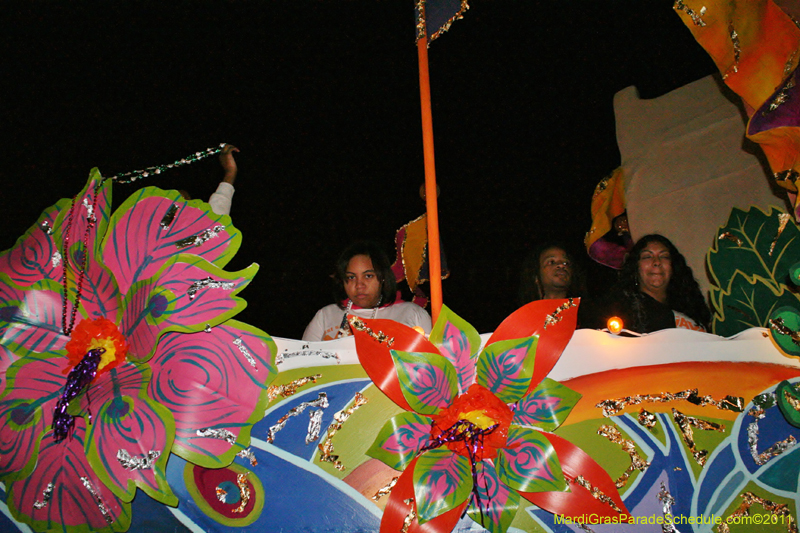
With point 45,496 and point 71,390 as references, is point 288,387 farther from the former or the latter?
point 45,496

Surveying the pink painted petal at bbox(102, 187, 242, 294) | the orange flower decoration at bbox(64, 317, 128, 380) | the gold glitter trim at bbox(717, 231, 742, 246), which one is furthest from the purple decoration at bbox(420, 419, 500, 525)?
the gold glitter trim at bbox(717, 231, 742, 246)

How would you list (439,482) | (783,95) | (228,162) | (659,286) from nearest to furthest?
(439,482) → (783,95) → (228,162) → (659,286)

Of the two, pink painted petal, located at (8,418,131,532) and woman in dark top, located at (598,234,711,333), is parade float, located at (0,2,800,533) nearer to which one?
pink painted petal, located at (8,418,131,532)

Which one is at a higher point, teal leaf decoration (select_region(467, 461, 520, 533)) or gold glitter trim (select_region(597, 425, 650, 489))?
gold glitter trim (select_region(597, 425, 650, 489))

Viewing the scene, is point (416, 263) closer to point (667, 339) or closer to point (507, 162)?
point (507, 162)

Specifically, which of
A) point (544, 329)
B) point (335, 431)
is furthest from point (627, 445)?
point (335, 431)

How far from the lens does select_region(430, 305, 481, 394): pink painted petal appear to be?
1.13 meters

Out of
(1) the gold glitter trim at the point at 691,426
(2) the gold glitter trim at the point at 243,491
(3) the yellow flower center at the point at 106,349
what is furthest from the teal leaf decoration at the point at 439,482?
(3) the yellow flower center at the point at 106,349

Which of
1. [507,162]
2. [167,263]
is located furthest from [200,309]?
[507,162]

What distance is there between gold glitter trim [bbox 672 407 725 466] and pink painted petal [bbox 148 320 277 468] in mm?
926

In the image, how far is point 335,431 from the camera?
1.12m

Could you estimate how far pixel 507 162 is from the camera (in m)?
3.09

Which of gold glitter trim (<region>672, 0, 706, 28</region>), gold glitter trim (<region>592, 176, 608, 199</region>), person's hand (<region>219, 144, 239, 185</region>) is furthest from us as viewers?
gold glitter trim (<region>592, 176, 608, 199</region>)

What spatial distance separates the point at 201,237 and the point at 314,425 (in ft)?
1.65
